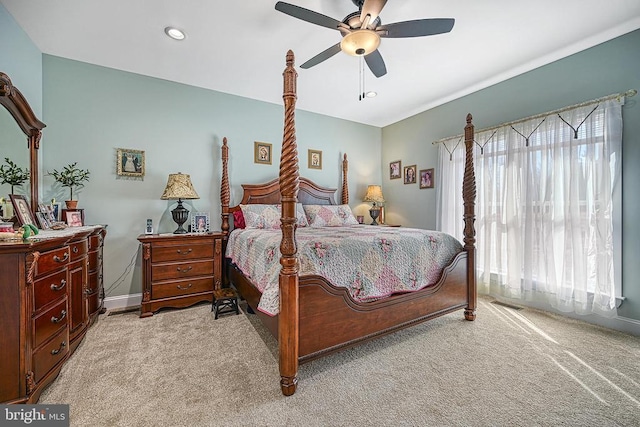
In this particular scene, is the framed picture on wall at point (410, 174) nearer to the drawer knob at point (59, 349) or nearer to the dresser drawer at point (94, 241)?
the dresser drawer at point (94, 241)

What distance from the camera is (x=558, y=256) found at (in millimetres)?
2752

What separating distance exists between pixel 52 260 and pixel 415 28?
2872mm

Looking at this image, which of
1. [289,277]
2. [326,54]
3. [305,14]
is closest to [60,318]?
[289,277]

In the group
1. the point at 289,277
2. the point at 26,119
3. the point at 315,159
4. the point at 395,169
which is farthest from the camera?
the point at 395,169

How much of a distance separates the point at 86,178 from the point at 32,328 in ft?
6.68

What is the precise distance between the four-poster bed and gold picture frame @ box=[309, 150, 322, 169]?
91.9 inches

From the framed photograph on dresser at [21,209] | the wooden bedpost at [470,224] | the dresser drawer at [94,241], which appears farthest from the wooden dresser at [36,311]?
the wooden bedpost at [470,224]

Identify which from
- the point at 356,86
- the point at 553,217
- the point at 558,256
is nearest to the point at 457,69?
the point at 356,86

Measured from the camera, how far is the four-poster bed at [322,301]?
161 centimetres

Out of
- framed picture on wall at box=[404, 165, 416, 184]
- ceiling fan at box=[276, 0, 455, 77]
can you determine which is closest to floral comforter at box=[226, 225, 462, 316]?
ceiling fan at box=[276, 0, 455, 77]

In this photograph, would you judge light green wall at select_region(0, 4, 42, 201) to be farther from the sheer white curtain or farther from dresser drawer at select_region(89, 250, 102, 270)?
the sheer white curtain

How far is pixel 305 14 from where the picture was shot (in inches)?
71.2

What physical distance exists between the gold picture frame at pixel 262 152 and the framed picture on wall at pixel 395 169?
229 cm

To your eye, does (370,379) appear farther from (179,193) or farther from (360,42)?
(179,193)
